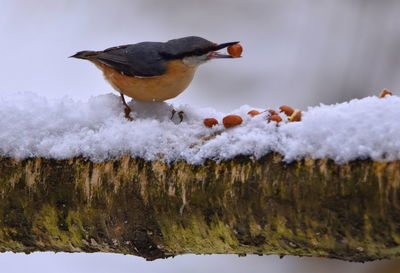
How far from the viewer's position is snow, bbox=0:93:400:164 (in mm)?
1310

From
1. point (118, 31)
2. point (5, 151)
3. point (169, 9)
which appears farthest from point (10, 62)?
point (5, 151)

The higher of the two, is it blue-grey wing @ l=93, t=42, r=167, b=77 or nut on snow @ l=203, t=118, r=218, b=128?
blue-grey wing @ l=93, t=42, r=167, b=77

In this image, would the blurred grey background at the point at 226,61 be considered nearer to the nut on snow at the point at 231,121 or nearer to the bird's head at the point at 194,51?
the bird's head at the point at 194,51

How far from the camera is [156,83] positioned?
2.04 metres

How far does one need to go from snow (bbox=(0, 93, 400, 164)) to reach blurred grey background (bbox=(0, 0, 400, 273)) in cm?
166

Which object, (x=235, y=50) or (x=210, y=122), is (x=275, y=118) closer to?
(x=210, y=122)

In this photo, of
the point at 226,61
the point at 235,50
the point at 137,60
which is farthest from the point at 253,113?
the point at 226,61

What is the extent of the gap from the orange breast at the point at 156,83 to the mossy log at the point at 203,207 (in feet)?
1.63

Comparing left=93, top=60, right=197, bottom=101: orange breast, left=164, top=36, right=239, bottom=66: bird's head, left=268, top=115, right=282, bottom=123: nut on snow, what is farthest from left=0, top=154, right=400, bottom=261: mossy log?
left=164, top=36, right=239, bottom=66: bird's head

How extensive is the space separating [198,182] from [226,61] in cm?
281

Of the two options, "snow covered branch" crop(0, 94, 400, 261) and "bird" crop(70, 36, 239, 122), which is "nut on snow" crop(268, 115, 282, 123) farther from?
"bird" crop(70, 36, 239, 122)

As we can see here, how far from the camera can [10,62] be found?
13.4 ft

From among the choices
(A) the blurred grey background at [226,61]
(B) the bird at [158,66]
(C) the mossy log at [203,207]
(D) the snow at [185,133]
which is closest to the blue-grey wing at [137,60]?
(B) the bird at [158,66]

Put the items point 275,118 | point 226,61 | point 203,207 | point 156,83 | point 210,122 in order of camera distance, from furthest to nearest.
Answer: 1. point 226,61
2. point 156,83
3. point 210,122
4. point 275,118
5. point 203,207
